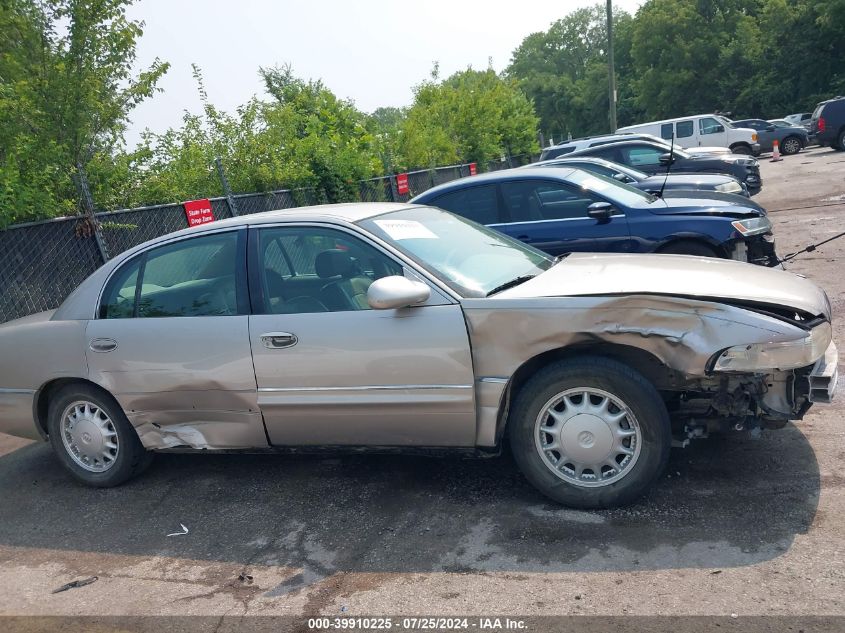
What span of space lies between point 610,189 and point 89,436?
18.5ft

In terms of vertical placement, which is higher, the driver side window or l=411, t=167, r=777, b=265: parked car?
the driver side window

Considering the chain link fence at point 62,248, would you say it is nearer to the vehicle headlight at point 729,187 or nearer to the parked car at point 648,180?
the parked car at point 648,180

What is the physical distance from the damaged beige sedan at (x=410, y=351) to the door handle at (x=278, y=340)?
0.04 ft

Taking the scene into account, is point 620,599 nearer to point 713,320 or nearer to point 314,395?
point 713,320

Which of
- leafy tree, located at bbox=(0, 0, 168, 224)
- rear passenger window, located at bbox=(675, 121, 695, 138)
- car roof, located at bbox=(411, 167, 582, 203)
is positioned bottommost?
rear passenger window, located at bbox=(675, 121, 695, 138)

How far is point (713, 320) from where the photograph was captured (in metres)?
3.62

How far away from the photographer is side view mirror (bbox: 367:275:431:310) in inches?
155

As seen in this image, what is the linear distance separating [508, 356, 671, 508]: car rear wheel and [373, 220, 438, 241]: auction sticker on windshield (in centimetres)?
115

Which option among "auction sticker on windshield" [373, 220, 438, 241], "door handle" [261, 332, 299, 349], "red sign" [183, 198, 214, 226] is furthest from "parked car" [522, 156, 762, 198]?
"door handle" [261, 332, 299, 349]

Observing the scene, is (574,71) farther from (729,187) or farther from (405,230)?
(405,230)

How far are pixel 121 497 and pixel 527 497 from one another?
2.57 metres

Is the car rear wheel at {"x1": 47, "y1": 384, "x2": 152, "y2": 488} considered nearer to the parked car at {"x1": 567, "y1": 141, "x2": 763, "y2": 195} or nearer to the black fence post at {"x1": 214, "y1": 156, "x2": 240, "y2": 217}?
the black fence post at {"x1": 214, "y1": 156, "x2": 240, "y2": 217}

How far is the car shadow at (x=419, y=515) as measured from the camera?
11.6 feet

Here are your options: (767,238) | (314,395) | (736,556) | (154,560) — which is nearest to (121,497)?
(154,560)
